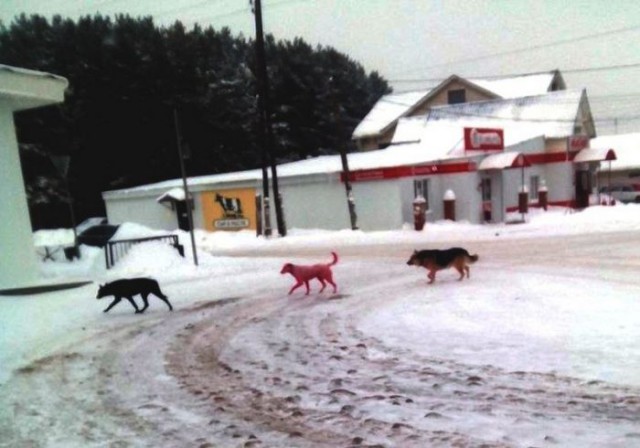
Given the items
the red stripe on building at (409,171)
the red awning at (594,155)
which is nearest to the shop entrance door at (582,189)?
the red awning at (594,155)

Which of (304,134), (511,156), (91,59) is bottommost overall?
(511,156)

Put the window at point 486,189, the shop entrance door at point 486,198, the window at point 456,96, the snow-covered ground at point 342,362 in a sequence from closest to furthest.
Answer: the snow-covered ground at point 342,362, the shop entrance door at point 486,198, the window at point 486,189, the window at point 456,96

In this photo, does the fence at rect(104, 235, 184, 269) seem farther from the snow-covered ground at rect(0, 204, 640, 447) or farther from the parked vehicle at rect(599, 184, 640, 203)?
the parked vehicle at rect(599, 184, 640, 203)

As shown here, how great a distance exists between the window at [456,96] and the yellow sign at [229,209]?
67.6 ft

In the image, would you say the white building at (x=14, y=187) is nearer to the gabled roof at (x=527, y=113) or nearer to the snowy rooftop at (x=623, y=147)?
the gabled roof at (x=527, y=113)

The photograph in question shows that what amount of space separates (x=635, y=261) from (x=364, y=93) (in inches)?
2152

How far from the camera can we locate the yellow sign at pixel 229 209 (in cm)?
2912

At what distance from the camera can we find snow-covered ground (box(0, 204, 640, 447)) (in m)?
4.19

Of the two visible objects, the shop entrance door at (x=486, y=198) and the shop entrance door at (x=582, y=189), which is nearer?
the shop entrance door at (x=486, y=198)

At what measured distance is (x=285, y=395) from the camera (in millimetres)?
4969

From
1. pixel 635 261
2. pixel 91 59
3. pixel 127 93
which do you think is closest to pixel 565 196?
pixel 635 261

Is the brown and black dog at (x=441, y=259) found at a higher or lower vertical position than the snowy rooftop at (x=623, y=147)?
lower

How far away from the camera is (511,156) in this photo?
83.0 feet

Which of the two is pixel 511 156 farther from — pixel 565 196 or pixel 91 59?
pixel 91 59
